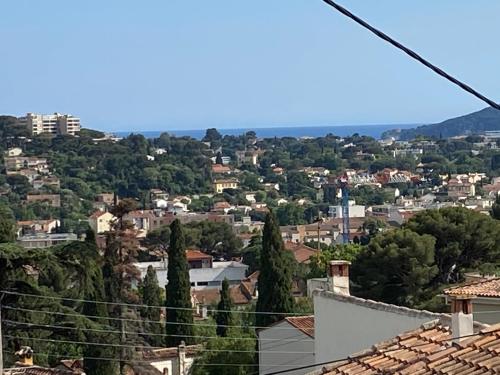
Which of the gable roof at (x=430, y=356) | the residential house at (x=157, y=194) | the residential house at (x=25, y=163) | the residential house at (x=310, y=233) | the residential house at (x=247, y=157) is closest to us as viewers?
the gable roof at (x=430, y=356)

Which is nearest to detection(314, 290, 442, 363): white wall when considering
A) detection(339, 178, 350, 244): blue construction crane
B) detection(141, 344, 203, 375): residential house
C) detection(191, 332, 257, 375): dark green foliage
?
detection(191, 332, 257, 375): dark green foliage

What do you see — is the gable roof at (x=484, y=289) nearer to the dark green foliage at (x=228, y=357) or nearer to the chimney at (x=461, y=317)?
the chimney at (x=461, y=317)

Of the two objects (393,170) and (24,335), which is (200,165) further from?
(24,335)

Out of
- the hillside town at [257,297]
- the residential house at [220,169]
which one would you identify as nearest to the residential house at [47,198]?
the hillside town at [257,297]

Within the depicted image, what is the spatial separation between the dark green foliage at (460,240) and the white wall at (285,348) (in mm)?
11070

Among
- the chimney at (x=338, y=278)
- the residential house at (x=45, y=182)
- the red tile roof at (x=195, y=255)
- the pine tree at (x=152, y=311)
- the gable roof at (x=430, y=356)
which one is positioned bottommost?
the residential house at (x=45, y=182)

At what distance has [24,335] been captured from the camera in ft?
43.9

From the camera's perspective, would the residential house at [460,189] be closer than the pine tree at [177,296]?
No

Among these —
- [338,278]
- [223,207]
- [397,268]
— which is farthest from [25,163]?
[338,278]

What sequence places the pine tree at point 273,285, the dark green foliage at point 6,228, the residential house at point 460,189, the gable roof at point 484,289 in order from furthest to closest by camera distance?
the residential house at point 460,189 → the pine tree at point 273,285 → the gable roof at point 484,289 → the dark green foliage at point 6,228

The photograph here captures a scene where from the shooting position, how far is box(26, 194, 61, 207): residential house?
115 metres

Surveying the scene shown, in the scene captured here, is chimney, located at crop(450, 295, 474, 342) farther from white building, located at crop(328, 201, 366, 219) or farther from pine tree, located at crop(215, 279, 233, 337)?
white building, located at crop(328, 201, 366, 219)

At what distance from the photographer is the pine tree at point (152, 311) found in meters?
32.3

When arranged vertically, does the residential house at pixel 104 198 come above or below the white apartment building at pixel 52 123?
below
